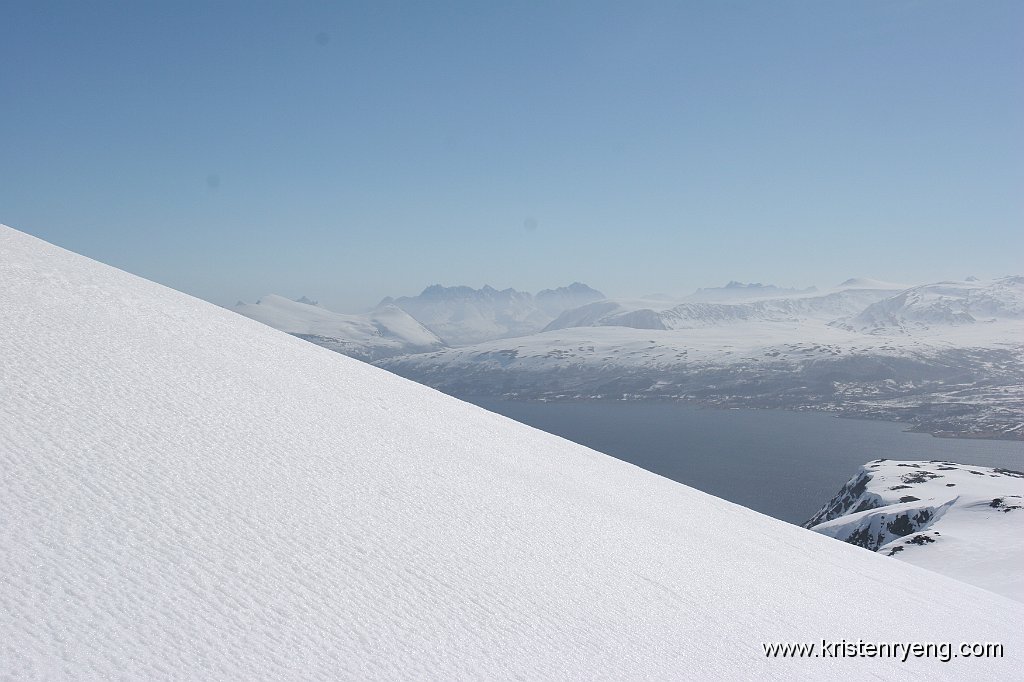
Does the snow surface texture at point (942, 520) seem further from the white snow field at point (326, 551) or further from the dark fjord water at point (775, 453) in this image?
the white snow field at point (326, 551)

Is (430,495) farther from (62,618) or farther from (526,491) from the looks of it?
(62,618)

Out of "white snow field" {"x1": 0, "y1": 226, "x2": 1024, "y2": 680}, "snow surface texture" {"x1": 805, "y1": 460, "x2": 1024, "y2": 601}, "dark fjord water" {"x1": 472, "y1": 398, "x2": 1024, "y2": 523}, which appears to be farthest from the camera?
"dark fjord water" {"x1": 472, "y1": 398, "x2": 1024, "y2": 523}

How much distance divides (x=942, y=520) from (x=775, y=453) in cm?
11078

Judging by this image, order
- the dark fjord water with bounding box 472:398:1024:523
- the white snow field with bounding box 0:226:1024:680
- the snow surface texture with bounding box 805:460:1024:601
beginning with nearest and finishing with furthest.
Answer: the white snow field with bounding box 0:226:1024:680 → the snow surface texture with bounding box 805:460:1024:601 → the dark fjord water with bounding box 472:398:1024:523

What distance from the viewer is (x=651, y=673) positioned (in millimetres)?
5793

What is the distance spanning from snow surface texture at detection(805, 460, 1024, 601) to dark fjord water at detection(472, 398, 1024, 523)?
22210 millimetres

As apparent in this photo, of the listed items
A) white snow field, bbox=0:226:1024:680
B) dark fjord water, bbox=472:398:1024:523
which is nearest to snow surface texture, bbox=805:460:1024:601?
dark fjord water, bbox=472:398:1024:523

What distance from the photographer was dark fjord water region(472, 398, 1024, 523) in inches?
4481

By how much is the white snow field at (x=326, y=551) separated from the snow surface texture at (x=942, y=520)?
2525 cm

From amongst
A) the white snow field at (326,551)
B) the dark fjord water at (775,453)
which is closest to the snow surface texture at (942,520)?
the dark fjord water at (775,453)

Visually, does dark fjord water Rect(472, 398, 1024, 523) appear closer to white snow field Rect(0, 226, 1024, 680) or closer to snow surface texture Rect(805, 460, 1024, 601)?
snow surface texture Rect(805, 460, 1024, 601)

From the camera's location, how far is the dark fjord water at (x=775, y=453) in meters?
114

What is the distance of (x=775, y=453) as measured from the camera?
5965 inches

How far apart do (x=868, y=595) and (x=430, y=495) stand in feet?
27.7
